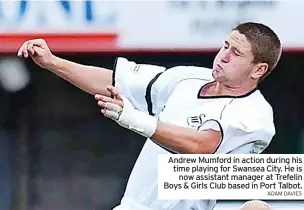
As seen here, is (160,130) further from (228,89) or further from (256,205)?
(256,205)

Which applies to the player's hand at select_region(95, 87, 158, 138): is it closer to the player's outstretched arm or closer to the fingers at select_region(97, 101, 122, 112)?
the fingers at select_region(97, 101, 122, 112)

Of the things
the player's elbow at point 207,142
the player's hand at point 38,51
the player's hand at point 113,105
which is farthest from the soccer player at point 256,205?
the player's hand at point 38,51

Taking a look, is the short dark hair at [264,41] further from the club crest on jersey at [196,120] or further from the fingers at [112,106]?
the fingers at [112,106]

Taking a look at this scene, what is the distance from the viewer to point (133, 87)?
8.03 feet

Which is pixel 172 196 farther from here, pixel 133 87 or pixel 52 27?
pixel 52 27

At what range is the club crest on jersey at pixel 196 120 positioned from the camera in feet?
7.86

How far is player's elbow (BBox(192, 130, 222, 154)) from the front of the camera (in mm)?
2385

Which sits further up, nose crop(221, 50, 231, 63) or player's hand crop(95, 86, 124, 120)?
nose crop(221, 50, 231, 63)

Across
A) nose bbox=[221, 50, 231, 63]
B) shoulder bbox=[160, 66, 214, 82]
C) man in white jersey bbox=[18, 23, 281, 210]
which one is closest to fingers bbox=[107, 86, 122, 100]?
man in white jersey bbox=[18, 23, 281, 210]

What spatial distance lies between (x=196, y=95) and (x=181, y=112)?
0.07m

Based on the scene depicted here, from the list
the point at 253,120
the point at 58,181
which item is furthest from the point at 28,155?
the point at 253,120

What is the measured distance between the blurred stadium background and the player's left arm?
145mm

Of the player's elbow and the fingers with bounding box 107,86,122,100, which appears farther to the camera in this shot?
the player's elbow
